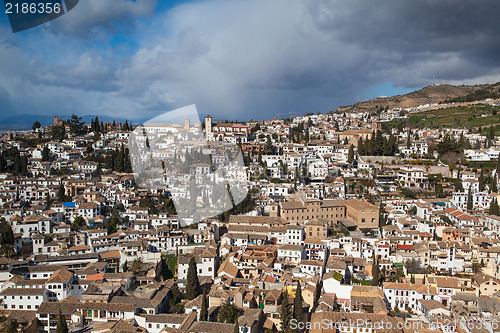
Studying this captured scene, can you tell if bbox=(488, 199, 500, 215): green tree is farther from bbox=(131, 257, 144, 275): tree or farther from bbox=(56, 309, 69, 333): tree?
bbox=(56, 309, 69, 333): tree

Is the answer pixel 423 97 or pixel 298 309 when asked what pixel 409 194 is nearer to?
pixel 298 309

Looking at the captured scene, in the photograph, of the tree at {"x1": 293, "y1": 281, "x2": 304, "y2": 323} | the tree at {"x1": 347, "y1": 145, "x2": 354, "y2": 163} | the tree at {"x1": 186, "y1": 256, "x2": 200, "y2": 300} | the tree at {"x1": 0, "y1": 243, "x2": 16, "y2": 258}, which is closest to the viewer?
the tree at {"x1": 293, "y1": 281, "x2": 304, "y2": 323}

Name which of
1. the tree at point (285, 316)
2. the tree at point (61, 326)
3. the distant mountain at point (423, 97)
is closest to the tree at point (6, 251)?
the tree at point (61, 326)

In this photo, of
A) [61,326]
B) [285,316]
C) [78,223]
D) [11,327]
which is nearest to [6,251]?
[78,223]

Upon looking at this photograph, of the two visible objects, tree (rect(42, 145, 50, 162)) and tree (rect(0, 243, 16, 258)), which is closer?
tree (rect(0, 243, 16, 258))

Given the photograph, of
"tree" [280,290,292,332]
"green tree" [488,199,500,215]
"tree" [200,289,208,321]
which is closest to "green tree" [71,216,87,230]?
"tree" [200,289,208,321]

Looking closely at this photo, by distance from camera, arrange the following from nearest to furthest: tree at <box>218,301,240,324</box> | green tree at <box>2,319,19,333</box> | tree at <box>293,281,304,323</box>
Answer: green tree at <box>2,319,19,333</box>
tree at <box>293,281,304,323</box>
tree at <box>218,301,240,324</box>

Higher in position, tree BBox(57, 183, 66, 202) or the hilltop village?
tree BBox(57, 183, 66, 202)

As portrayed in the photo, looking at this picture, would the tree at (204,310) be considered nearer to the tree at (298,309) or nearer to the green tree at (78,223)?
the tree at (298,309)
